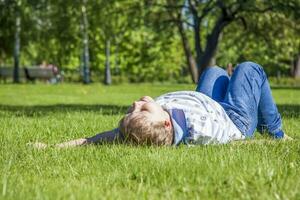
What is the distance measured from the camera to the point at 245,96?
5.92 m

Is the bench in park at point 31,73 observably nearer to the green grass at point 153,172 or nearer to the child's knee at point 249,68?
the child's knee at point 249,68

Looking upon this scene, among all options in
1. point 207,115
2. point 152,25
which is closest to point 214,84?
point 207,115

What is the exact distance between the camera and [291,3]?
859 inches

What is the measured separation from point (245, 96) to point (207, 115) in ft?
2.59

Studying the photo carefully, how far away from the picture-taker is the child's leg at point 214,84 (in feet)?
20.7

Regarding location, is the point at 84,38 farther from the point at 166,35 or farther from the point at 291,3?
the point at 291,3

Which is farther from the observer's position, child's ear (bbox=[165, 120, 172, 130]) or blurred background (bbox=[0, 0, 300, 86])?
blurred background (bbox=[0, 0, 300, 86])

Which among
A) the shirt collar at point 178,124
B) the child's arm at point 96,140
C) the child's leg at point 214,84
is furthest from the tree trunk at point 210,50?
the shirt collar at point 178,124

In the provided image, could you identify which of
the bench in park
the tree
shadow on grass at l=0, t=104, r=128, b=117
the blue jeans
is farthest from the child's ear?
the bench in park

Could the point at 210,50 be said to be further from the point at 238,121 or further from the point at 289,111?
the point at 238,121

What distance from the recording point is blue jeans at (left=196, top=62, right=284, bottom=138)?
583 cm

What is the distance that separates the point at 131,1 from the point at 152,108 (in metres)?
28.7

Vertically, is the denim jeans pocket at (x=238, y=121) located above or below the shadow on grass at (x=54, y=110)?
above

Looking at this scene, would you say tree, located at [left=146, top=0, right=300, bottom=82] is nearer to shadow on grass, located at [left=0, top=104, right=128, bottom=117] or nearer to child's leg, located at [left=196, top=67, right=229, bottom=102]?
shadow on grass, located at [left=0, top=104, right=128, bottom=117]
